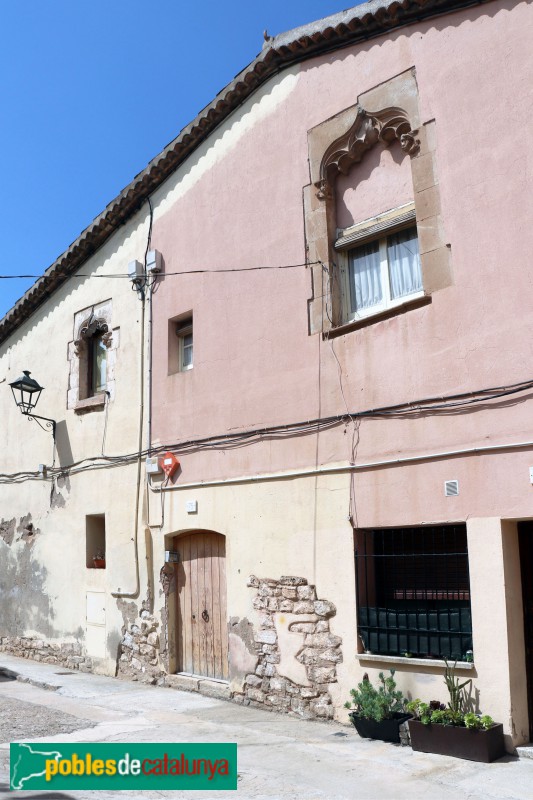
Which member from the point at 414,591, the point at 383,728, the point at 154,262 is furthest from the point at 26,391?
the point at 383,728

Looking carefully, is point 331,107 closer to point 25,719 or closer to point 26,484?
point 25,719

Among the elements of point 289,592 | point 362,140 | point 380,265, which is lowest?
point 289,592

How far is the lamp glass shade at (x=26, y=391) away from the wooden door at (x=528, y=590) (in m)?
8.66

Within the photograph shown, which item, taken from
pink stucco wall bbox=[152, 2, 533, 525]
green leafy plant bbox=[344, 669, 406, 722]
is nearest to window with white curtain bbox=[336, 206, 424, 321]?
pink stucco wall bbox=[152, 2, 533, 525]

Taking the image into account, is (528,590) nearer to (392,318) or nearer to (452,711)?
(452,711)

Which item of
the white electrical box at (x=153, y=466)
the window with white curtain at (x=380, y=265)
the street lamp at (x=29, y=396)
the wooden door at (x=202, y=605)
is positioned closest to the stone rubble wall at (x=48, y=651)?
the wooden door at (x=202, y=605)

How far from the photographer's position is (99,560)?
11523 mm

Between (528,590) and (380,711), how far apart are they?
1.67 metres

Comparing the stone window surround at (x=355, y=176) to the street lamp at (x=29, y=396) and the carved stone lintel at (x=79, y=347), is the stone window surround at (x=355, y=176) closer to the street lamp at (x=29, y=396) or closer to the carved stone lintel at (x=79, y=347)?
the carved stone lintel at (x=79, y=347)

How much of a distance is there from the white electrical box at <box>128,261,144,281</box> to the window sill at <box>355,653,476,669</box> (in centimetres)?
632

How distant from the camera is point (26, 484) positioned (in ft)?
43.5

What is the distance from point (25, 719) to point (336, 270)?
227 inches

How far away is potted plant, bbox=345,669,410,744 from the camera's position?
6.75 metres

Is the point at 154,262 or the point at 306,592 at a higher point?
the point at 154,262
